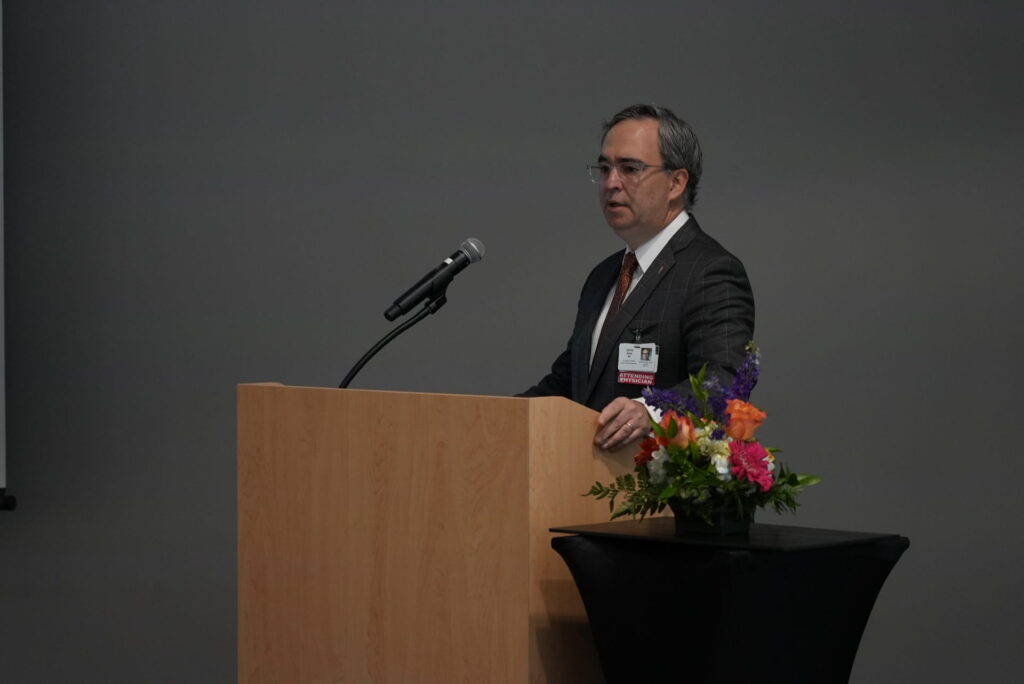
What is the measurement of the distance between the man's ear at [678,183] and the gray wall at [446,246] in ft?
5.31

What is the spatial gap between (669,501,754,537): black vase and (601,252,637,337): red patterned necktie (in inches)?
31.2

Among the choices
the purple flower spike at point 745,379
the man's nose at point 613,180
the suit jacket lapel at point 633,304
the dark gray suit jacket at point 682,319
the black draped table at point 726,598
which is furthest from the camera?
the man's nose at point 613,180

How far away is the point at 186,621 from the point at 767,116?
9.14 feet

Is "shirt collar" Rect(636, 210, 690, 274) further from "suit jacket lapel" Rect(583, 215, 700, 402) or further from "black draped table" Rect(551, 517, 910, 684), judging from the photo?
"black draped table" Rect(551, 517, 910, 684)

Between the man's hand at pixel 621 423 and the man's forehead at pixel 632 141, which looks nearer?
the man's hand at pixel 621 423

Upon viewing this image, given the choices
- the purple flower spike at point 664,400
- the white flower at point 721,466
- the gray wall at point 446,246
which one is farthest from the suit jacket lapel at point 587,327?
the gray wall at point 446,246

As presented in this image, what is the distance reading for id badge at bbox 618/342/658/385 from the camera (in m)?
2.56

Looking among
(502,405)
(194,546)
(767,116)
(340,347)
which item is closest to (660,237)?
(502,405)

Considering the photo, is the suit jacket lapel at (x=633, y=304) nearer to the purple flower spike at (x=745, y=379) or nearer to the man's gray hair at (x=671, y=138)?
the man's gray hair at (x=671, y=138)

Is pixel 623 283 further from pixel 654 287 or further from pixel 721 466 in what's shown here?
pixel 721 466

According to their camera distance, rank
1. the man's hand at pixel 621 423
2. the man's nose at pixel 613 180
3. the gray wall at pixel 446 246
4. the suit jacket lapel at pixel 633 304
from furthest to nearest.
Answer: the gray wall at pixel 446 246
the man's nose at pixel 613 180
the suit jacket lapel at pixel 633 304
the man's hand at pixel 621 423

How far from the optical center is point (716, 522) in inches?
75.4

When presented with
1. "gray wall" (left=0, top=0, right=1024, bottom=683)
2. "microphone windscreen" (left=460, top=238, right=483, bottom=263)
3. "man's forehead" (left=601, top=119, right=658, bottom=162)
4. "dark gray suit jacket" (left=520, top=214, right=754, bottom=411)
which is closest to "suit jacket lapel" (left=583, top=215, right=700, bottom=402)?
"dark gray suit jacket" (left=520, top=214, right=754, bottom=411)

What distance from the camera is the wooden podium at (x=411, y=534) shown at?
207 centimetres
